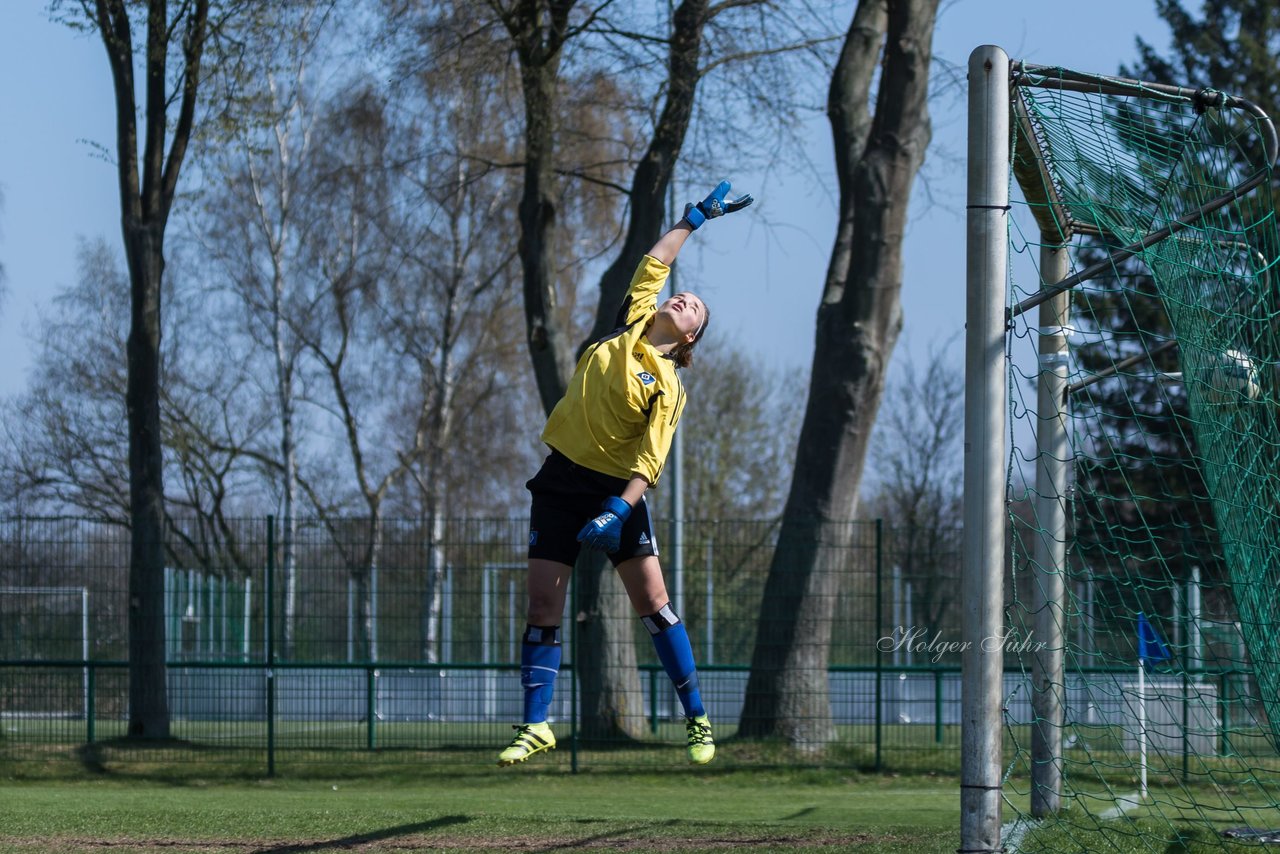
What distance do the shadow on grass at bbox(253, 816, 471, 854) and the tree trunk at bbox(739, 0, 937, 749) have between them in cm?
668

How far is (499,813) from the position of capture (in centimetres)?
834

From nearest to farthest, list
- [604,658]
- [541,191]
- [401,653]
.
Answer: [604,658], [401,653], [541,191]

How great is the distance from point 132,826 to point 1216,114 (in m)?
6.42

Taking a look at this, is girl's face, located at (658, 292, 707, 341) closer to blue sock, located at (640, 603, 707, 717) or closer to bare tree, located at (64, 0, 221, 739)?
blue sock, located at (640, 603, 707, 717)

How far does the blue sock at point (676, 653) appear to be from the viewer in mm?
6531

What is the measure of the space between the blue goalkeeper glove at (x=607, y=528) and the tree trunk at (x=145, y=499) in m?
9.76

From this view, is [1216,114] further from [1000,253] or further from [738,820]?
[738,820]

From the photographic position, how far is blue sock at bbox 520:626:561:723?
20.9ft

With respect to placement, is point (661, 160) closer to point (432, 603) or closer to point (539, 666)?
point (432, 603)

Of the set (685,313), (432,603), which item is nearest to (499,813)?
(685,313)

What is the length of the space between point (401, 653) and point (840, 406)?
515cm

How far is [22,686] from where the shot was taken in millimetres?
14773

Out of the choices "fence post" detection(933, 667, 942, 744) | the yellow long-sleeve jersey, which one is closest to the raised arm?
the yellow long-sleeve jersey

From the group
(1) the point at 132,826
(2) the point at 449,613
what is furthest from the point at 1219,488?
(2) the point at 449,613
